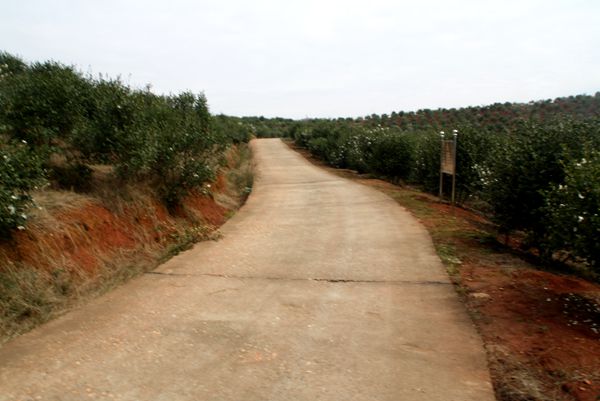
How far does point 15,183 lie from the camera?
5.91m

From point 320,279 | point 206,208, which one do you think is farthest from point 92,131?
point 320,279

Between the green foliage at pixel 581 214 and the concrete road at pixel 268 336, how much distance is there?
139 cm

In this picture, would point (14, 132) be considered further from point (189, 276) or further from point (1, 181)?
point (189, 276)

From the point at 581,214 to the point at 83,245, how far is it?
6070 mm

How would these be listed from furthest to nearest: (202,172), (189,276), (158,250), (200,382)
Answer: (202,172), (158,250), (189,276), (200,382)

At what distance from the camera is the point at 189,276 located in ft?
23.1

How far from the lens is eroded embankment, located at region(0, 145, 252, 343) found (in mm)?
5648

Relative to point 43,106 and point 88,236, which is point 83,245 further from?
point 43,106

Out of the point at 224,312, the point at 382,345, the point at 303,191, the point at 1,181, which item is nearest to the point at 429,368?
the point at 382,345

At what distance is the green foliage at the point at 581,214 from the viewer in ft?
17.7

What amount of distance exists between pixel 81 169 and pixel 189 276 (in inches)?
130

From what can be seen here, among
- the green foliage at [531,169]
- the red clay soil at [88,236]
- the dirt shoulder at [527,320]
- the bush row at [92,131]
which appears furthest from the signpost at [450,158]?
the red clay soil at [88,236]

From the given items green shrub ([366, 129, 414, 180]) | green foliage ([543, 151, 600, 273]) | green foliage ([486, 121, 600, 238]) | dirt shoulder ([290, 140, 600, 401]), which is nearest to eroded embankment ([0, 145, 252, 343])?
dirt shoulder ([290, 140, 600, 401])

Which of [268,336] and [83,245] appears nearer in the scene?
[268,336]
